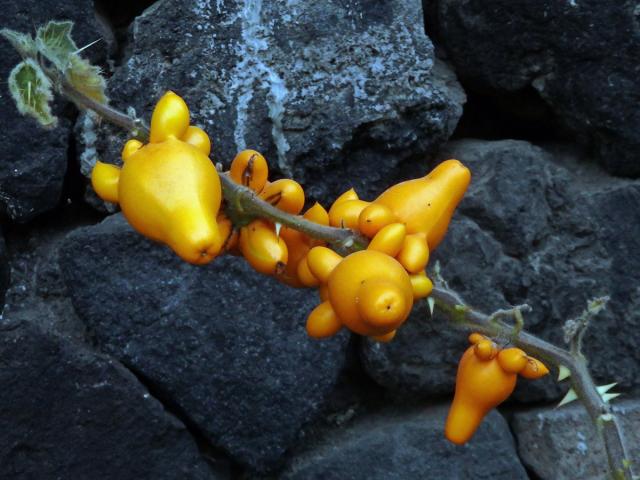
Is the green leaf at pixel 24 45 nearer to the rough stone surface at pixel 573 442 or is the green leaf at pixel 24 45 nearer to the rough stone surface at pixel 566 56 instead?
the rough stone surface at pixel 566 56

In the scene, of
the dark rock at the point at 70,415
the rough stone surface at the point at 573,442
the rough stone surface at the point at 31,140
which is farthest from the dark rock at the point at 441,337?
the rough stone surface at the point at 31,140

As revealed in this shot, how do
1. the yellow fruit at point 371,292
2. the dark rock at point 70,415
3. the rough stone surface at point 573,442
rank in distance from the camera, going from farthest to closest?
1. the rough stone surface at point 573,442
2. the dark rock at point 70,415
3. the yellow fruit at point 371,292

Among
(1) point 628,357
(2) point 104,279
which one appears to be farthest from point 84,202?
(1) point 628,357

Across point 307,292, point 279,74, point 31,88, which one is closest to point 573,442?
point 307,292

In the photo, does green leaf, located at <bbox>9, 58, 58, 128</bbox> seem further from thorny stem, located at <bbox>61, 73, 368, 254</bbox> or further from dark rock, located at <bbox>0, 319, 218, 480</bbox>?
dark rock, located at <bbox>0, 319, 218, 480</bbox>

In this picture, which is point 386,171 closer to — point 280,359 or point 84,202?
point 280,359

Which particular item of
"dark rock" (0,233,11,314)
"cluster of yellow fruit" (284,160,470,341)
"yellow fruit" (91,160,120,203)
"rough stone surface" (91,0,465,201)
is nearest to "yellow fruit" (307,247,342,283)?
"cluster of yellow fruit" (284,160,470,341)

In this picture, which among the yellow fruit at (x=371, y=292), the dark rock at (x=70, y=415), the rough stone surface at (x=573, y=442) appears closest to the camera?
the yellow fruit at (x=371, y=292)
